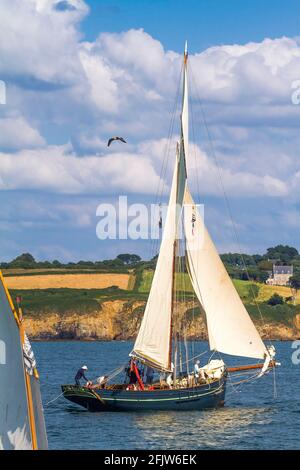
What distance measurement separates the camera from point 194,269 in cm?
6750

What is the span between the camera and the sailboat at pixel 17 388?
27.9m

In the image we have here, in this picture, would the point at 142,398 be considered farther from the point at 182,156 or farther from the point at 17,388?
the point at 17,388

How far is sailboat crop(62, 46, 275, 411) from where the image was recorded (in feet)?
215

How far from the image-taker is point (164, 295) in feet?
219

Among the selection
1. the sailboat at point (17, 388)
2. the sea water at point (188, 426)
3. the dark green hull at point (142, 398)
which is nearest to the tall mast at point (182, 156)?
the dark green hull at point (142, 398)

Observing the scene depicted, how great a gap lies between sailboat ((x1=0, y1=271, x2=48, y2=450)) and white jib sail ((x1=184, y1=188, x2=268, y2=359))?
37.4 m

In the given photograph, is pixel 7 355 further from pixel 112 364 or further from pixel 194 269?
pixel 112 364

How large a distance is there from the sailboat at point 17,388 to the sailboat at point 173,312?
3555 cm

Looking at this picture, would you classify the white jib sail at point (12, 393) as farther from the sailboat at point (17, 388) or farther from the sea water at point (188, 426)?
the sea water at point (188, 426)

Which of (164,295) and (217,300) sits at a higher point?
(164,295)

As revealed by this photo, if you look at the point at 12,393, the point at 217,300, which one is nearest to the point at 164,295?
the point at 217,300

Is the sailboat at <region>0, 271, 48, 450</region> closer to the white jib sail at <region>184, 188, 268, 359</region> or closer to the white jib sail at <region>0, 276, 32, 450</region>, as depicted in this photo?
the white jib sail at <region>0, 276, 32, 450</region>

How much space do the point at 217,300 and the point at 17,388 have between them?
3875cm
